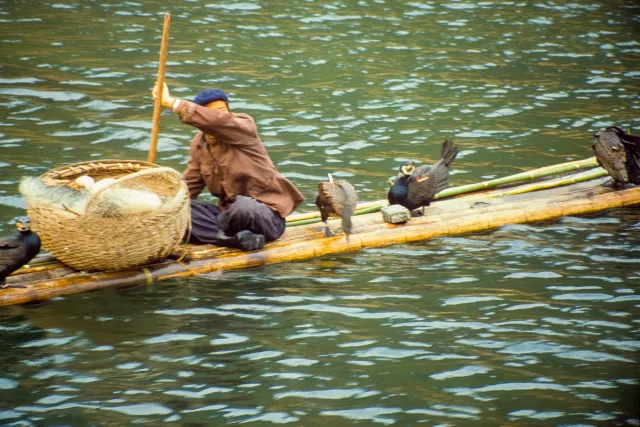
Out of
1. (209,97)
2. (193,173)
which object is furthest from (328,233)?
(209,97)

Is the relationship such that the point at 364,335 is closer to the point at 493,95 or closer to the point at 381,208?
the point at 381,208

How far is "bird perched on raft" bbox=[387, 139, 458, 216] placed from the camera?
25.8ft

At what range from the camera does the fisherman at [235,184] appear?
7.11 metres

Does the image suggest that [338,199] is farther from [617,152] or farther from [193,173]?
[617,152]

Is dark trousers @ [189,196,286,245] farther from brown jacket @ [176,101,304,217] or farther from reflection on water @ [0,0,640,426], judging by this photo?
reflection on water @ [0,0,640,426]

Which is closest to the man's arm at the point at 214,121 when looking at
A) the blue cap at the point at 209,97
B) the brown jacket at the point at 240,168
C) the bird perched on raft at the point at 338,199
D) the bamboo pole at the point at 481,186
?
the brown jacket at the point at 240,168

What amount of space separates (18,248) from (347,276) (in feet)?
7.86

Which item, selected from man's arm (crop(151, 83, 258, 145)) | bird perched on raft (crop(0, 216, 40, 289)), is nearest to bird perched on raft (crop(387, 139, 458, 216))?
man's arm (crop(151, 83, 258, 145))

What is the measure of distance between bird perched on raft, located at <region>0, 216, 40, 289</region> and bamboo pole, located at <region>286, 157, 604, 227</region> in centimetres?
234

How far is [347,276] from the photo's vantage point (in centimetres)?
713

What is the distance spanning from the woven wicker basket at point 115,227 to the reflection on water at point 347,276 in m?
0.28

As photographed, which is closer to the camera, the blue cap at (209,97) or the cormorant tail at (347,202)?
the blue cap at (209,97)

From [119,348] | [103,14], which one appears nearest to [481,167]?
[119,348]

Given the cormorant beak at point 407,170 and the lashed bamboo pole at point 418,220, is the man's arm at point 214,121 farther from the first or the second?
the cormorant beak at point 407,170
